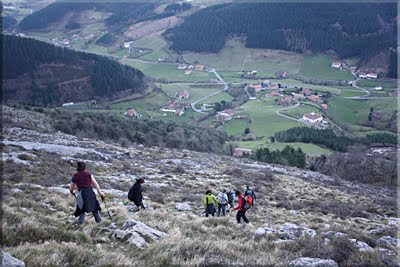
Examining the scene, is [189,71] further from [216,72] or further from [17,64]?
[17,64]

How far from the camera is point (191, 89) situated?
A: 13650cm

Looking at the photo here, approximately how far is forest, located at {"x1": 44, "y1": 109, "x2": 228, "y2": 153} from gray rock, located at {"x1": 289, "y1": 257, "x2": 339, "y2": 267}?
36.0m

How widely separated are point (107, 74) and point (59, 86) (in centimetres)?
1528

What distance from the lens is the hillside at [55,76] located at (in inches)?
3703

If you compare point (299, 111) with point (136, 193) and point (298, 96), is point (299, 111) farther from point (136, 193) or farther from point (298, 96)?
point (136, 193)

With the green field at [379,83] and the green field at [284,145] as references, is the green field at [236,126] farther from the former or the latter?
the green field at [379,83]

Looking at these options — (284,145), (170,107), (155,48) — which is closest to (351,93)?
(170,107)

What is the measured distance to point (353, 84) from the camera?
146 m

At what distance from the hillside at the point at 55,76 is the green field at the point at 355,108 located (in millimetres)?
62912

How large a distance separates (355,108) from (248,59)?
74.9 metres

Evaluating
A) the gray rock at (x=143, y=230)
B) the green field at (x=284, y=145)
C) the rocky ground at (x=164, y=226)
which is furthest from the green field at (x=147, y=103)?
the gray rock at (x=143, y=230)

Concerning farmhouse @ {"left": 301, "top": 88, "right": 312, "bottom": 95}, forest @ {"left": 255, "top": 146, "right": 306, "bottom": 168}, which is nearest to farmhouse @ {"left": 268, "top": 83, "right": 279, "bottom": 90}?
farmhouse @ {"left": 301, "top": 88, "right": 312, "bottom": 95}

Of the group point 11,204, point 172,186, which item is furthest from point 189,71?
point 11,204

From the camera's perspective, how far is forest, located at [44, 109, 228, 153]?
161 feet
